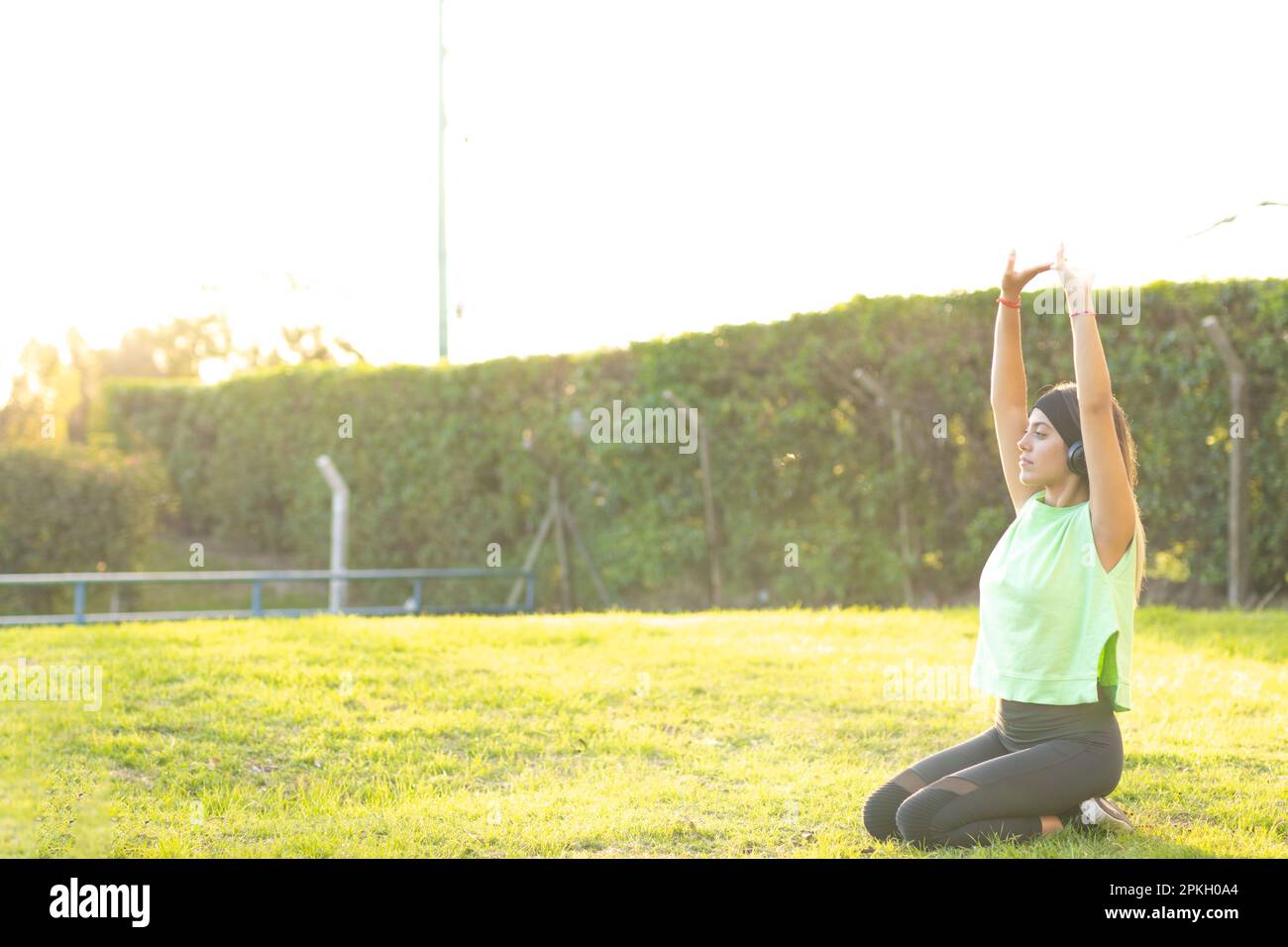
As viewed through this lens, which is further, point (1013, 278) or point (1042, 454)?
point (1013, 278)

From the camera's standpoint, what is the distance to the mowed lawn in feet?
12.9

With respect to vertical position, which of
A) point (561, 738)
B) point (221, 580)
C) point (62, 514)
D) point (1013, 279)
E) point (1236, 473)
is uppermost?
point (1013, 279)

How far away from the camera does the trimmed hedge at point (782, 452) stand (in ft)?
29.6

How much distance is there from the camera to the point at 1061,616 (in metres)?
3.54

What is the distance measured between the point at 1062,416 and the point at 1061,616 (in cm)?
63

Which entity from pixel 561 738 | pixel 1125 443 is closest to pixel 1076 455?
pixel 1125 443

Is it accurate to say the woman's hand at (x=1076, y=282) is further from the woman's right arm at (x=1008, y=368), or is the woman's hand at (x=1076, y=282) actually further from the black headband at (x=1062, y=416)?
the woman's right arm at (x=1008, y=368)

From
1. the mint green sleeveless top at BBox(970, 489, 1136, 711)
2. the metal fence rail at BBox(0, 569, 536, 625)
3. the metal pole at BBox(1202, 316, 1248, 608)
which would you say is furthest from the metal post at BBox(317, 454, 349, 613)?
the mint green sleeveless top at BBox(970, 489, 1136, 711)

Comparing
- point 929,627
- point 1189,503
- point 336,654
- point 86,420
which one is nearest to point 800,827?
point 336,654

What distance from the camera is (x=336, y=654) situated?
6992 millimetres

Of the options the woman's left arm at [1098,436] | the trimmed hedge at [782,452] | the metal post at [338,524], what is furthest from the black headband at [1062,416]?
the metal post at [338,524]

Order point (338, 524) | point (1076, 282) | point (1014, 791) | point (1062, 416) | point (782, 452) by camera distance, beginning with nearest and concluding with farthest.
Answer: point (1076, 282)
point (1014, 791)
point (1062, 416)
point (782, 452)
point (338, 524)

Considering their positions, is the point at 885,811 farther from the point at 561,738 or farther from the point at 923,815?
the point at 561,738
